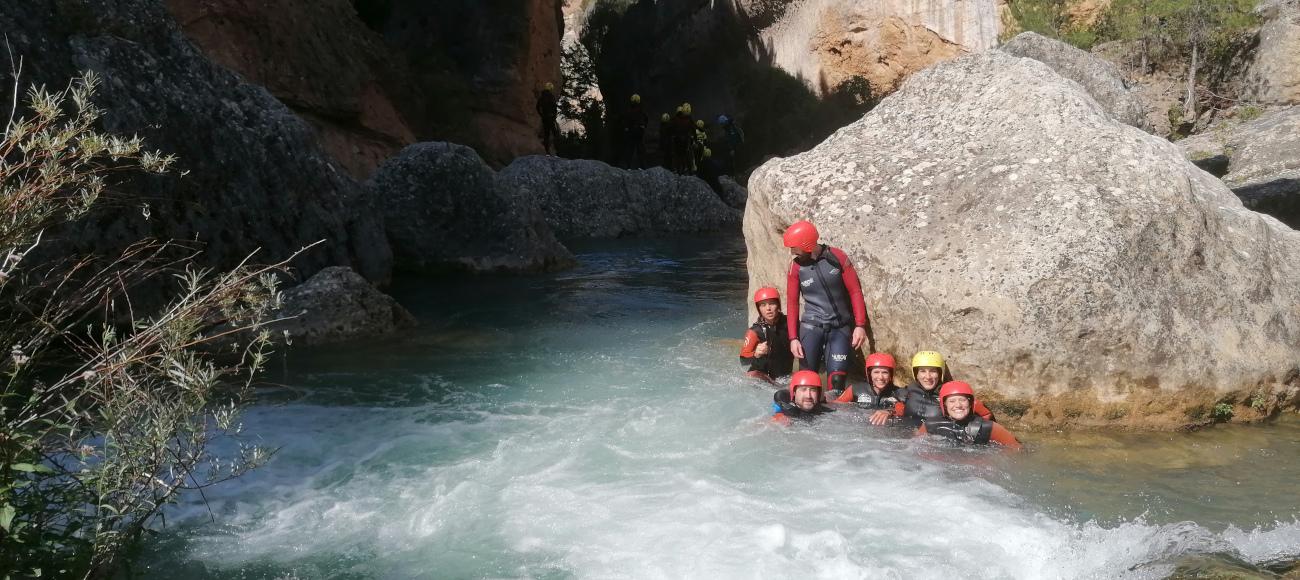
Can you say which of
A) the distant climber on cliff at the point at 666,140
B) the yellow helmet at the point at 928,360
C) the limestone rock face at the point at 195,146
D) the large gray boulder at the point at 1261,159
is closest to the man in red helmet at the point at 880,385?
the yellow helmet at the point at 928,360

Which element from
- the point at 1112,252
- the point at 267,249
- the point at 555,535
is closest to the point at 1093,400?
the point at 1112,252

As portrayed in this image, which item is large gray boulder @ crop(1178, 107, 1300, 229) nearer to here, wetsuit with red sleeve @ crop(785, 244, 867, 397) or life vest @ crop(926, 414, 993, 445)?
wetsuit with red sleeve @ crop(785, 244, 867, 397)

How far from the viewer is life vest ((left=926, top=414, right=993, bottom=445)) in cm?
528

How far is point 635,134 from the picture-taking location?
20906 mm

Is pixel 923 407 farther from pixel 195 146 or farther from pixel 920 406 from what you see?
pixel 195 146

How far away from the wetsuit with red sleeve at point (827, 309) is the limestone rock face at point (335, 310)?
3491 millimetres

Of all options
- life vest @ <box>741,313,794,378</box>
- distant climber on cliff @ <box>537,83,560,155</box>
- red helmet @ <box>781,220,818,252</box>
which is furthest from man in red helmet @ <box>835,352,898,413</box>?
distant climber on cliff @ <box>537,83,560,155</box>

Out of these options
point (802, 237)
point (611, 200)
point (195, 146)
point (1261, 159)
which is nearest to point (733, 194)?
point (611, 200)

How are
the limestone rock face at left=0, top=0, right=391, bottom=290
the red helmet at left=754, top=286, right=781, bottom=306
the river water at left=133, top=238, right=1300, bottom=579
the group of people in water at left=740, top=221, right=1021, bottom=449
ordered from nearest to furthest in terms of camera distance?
the river water at left=133, top=238, right=1300, bottom=579
the group of people in water at left=740, top=221, right=1021, bottom=449
the red helmet at left=754, top=286, right=781, bottom=306
the limestone rock face at left=0, top=0, right=391, bottom=290

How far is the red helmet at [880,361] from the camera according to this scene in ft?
19.4

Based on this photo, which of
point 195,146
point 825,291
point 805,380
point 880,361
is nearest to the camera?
point 805,380

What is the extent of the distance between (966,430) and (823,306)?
1.34 m

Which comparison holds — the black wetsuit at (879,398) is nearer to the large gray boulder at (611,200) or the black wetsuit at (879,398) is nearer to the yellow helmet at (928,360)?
the yellow helmet at (928,360)

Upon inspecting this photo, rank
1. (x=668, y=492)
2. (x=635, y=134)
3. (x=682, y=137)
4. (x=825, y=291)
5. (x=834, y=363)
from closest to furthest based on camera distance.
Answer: (x=668, y=492)
(x=825, y=291)
(x=834, y=363)
(x=682, y=137)
(x=635, y=134)
